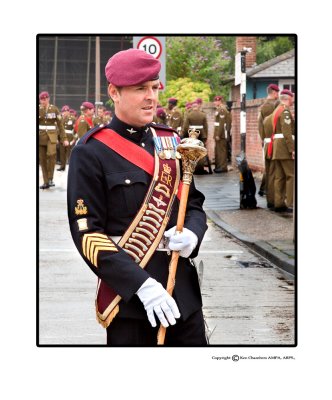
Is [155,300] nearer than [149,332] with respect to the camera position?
Yes

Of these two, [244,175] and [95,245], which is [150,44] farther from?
[244,175]

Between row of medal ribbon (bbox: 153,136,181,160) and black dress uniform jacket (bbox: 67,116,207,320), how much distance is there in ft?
0.14

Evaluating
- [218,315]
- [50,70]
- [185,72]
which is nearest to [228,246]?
[50,70]

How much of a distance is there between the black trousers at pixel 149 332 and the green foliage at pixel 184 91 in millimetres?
13011

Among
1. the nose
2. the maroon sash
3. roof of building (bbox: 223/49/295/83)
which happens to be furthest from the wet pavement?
roof of building (bbox: 223/49/295/83)

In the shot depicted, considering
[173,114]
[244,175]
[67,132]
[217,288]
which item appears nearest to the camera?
[217,288]

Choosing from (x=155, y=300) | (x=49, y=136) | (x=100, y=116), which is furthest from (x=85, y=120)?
(x=155, y=300)

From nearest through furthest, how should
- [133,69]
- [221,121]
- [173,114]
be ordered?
1. [133,69]
2. [221,121]
3. [173,114]

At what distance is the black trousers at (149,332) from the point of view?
4883 mm

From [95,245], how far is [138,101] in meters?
0.68

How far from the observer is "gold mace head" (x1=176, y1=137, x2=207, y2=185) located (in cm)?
487

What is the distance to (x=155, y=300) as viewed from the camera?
472cm

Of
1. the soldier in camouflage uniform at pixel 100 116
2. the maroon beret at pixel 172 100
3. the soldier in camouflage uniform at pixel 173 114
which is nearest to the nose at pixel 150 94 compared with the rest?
the soldier in camouflage uniform at pixel 100 116

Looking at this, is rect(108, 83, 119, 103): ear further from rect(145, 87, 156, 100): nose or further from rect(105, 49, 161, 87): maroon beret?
rect(145, 87, 156, 100): nose
